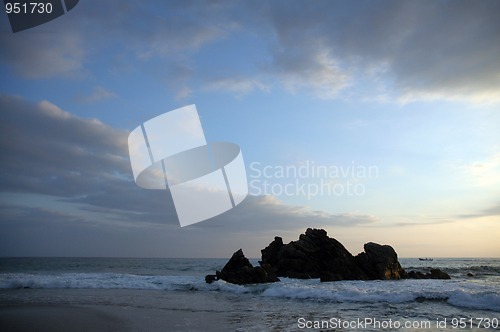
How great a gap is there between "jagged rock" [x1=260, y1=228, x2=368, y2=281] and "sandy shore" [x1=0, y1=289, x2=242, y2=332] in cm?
1652

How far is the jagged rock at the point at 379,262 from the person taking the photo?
96.3 ft

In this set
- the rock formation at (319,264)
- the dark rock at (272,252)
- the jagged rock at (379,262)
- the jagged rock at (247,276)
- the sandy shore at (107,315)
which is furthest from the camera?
the dark rock at (272,252)

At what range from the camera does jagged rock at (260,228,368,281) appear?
2982cm

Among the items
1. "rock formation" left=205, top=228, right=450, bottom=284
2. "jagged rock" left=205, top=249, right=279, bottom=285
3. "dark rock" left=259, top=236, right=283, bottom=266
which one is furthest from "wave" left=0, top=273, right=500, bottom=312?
"dark rock" left=259, top=236, right=283, bottom=266

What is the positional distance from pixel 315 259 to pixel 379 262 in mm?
5996

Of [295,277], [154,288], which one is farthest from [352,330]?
[295,277]

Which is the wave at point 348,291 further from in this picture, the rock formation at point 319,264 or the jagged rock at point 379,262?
the jagged rock at point 379,262

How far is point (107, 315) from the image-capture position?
12.5 m

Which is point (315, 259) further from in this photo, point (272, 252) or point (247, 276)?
point (247, 276)

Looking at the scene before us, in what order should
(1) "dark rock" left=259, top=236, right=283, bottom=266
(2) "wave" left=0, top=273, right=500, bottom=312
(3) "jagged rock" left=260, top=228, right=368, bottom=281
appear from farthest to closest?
(1) "dark rock" left=259, top=236, right=283, bottom=266 < (3) "jagged rock" left=260, top=228, right=368, bottom=281 < (2) "wave" left=0, top=273, right=500, bottom=312

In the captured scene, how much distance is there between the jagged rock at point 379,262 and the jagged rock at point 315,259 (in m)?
0.70

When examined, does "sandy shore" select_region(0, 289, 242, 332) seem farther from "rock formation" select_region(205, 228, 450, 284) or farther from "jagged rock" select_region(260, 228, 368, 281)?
"jagged rock" select_region(260, 228, 368, 281)

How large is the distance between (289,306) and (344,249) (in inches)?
720

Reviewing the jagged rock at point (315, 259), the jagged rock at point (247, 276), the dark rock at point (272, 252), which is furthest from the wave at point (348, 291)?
the dark rock at point (272, 252)
